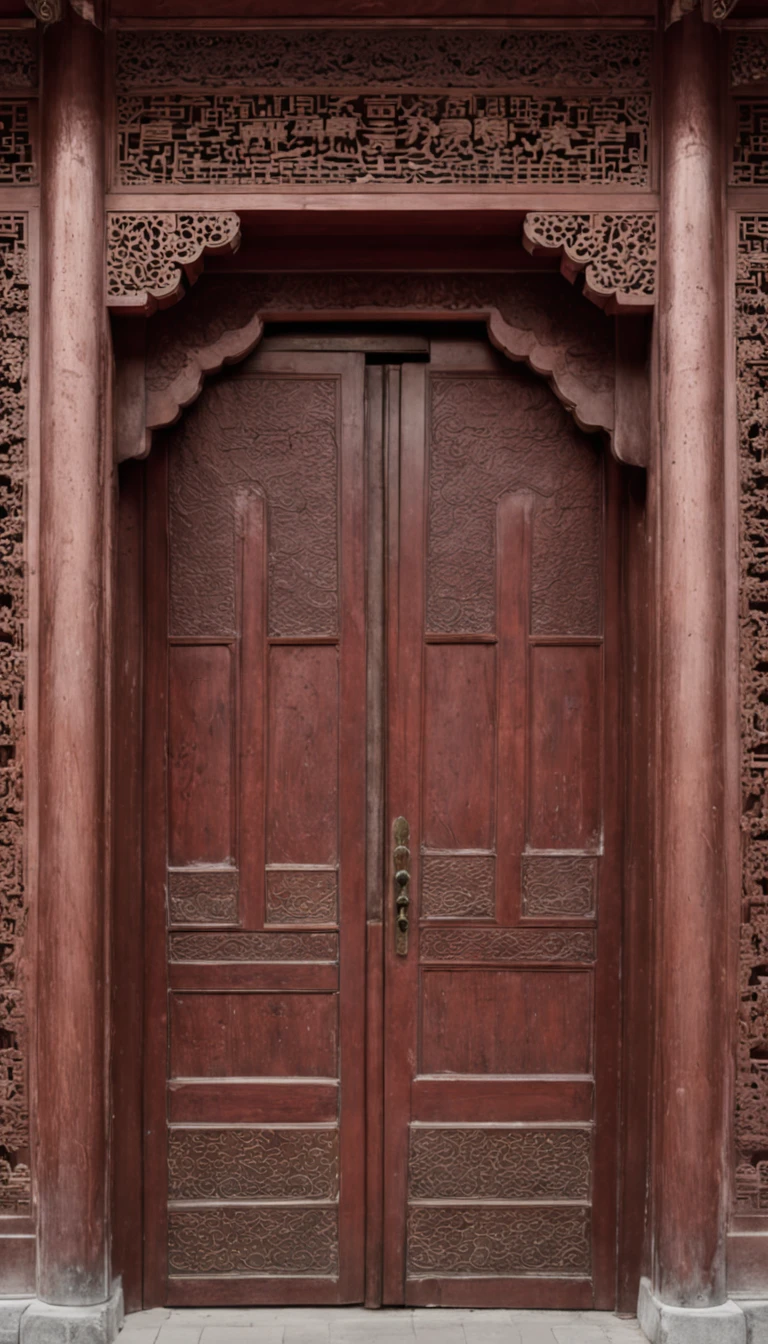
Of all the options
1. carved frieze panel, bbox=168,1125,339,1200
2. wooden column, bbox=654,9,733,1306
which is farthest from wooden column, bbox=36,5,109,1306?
wooden column, bbox=654,9,733,1306

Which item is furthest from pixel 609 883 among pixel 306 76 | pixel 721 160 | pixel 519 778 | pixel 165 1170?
pixel 306 76

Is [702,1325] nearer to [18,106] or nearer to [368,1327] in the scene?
[368,1327]

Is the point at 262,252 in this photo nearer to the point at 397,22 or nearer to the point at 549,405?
the point at 397,22

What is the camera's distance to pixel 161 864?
3719 mm

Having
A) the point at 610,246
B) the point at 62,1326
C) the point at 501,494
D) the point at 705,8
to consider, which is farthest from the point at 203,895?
the point at 705,8

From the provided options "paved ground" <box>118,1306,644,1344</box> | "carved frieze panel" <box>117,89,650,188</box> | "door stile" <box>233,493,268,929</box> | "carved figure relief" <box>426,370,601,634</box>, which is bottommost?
"paved ground" <box>118,1306,644,1344</box>

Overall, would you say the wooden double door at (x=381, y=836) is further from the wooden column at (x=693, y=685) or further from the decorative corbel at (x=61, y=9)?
the decorative corbel at (x=61, y=9)

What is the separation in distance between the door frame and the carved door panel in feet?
0.20

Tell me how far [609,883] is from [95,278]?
222 centimetres

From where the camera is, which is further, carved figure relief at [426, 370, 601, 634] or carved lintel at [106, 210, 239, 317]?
carved figure relief at [426, 370, 601, 634]

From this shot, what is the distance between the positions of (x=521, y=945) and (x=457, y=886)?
0.25 meters

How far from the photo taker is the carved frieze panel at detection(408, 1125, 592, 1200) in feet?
12.2

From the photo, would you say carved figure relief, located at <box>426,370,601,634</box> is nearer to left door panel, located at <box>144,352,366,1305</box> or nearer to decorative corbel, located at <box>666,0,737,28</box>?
left door panel, located at <box>144,352,366,1305</box>

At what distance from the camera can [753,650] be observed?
3457 millimetres
